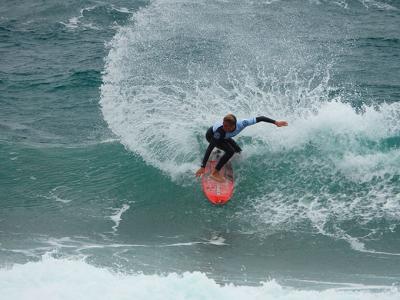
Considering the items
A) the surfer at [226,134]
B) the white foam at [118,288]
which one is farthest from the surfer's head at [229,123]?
the white foam at [118,288]

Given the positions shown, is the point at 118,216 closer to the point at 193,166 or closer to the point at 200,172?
the point at 200,172

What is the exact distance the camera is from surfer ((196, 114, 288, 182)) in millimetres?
11831

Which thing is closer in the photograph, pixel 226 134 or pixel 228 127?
pixel 228 127

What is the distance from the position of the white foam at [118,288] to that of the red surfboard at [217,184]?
364cm

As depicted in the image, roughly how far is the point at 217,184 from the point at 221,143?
3.02 ft

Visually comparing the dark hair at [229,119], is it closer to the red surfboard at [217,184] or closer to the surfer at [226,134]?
the surfer at [226,134]

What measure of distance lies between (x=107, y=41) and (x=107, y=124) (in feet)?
22.1

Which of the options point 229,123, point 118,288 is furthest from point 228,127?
point 118,288

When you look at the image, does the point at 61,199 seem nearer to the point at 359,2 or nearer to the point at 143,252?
the point at 143,252

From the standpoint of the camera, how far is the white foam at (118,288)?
27.2 feet

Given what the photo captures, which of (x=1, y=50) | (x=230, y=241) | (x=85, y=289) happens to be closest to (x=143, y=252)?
(x=230, y=241)

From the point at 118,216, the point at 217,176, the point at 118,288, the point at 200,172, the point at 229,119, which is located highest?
the point at 229,119

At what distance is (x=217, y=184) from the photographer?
1273cm

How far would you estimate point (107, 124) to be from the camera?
1634cm
